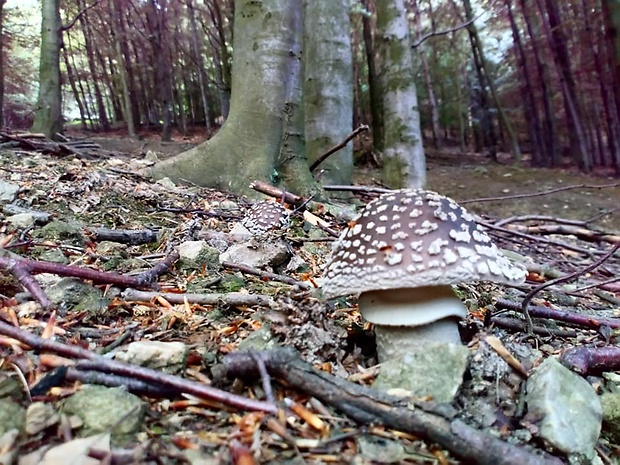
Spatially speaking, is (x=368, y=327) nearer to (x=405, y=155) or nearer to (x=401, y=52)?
(x=405, y=155)

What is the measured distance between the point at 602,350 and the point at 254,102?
3.47 meters

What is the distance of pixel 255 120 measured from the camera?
171 inches

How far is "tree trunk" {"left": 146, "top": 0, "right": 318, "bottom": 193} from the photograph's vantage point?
14.1ft

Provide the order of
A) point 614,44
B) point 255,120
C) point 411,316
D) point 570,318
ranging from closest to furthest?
1. point 411,316
2. point 570,318
3. point 255,120
4. point 614,44

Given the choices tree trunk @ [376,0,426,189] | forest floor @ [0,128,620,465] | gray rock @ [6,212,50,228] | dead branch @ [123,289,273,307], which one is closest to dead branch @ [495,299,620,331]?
forest floor @ [0,128,620,465]

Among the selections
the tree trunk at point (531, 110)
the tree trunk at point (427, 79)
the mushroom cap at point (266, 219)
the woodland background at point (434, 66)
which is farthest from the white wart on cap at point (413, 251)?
the tree trunk at point (427, 79)

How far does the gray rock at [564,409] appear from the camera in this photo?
49.6 inches

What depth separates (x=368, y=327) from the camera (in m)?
1.89

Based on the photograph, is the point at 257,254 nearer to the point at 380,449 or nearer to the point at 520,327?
the point at 520,327

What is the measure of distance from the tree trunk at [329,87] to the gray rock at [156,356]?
4663 millimetres

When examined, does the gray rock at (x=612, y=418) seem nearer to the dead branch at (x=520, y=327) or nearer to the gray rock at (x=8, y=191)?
the dead branch at (x=520, y=327)

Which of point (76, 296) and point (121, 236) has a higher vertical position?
point (121, 236)

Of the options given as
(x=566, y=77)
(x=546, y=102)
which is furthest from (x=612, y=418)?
(x=546, y=102)

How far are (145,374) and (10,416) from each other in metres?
0.31
